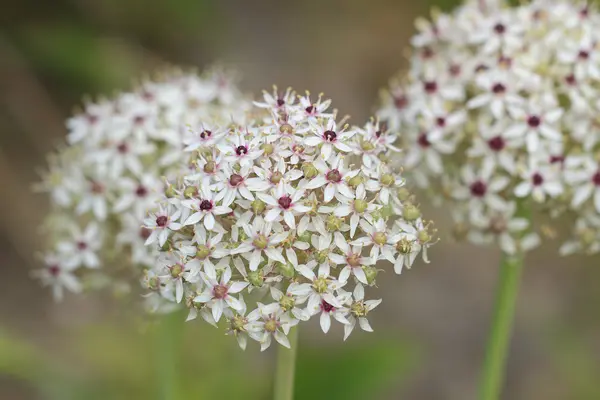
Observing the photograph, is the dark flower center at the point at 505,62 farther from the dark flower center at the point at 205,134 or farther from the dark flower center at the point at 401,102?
the dark flower center at the point at 205,134

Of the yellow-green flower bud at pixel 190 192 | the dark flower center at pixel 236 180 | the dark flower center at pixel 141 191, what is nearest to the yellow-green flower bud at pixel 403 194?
the dark flower center at pixel 236 180

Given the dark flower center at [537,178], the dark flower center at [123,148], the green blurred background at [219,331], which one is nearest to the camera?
the dark flower center at [537,178]

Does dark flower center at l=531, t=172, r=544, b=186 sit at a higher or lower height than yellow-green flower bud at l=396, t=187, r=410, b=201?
higher

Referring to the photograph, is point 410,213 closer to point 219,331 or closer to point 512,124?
point 512,124

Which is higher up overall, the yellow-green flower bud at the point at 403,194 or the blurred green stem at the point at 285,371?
the yellow-green flower bud at the point at 403,194

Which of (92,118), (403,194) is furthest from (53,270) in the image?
(403,194)

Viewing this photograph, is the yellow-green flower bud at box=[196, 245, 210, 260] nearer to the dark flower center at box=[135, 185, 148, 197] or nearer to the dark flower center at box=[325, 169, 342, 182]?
the dark flower center at box=[325, 169, 342, 182]

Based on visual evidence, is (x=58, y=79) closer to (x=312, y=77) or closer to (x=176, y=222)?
(x=312, y=77)

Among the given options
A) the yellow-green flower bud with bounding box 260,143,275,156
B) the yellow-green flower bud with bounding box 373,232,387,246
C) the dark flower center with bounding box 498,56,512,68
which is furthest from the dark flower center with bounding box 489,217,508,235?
the yellow-green flower bud with bounding box 260,143,275,156
